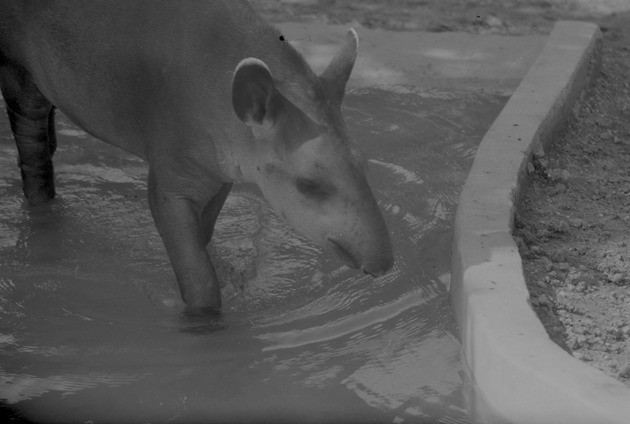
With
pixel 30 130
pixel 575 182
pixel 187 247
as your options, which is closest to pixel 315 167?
pixel 187 247

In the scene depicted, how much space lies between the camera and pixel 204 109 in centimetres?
511

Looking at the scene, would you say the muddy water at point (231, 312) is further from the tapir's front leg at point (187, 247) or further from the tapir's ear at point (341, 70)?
the tapir's ear at point (341, 70)

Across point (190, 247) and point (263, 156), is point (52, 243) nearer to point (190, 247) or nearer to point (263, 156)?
point (190, 247)

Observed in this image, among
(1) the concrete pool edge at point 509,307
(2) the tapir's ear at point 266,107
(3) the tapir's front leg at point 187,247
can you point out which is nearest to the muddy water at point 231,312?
(3) the tapir's front leg at point 187,247

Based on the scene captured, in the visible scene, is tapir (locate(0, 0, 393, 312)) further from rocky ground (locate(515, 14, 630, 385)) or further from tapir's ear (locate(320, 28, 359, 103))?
rocky ground (locate(515, 14, 630, 385))

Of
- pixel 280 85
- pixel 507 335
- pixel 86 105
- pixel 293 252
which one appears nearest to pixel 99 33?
pixel 86 105

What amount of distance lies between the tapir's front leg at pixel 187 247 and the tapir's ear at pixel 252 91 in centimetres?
62

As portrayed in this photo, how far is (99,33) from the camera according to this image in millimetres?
5449

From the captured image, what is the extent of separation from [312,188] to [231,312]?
86 centimetres

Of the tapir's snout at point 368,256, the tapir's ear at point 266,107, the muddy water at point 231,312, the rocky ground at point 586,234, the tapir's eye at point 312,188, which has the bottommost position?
the muddy water at point 231,312

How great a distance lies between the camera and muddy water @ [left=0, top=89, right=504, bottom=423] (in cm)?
462

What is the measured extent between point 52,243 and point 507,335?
109 inches

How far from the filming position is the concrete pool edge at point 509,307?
3967 mm

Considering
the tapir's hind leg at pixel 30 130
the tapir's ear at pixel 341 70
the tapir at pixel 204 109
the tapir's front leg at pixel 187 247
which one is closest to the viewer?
the tapir at pixel 204 109
